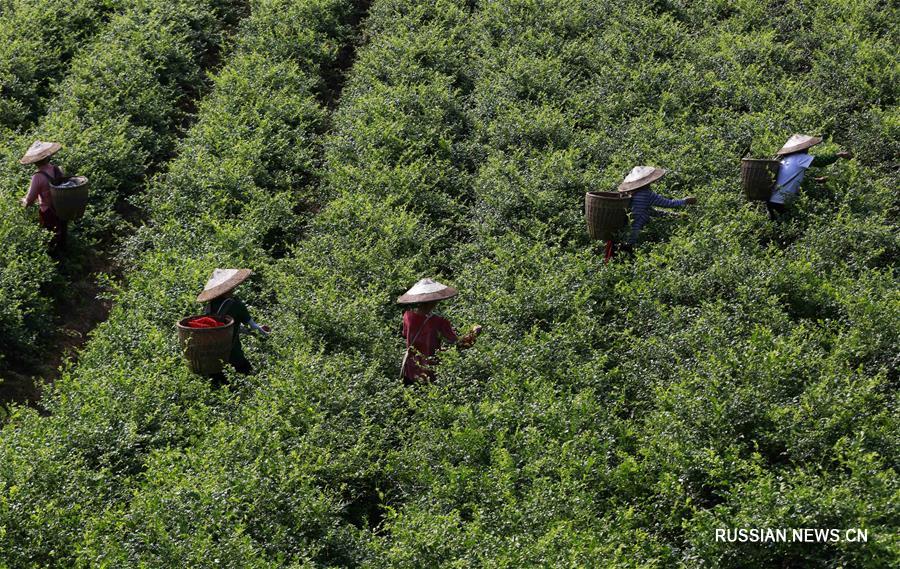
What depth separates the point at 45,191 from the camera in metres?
10.8

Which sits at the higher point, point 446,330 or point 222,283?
point 222,283

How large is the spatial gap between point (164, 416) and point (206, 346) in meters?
0.68

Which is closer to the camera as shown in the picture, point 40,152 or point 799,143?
A: point 799,143

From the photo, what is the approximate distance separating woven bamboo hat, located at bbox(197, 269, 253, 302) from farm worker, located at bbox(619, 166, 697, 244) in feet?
13.2

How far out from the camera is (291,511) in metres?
6.70

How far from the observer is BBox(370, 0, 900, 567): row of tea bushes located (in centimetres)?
611

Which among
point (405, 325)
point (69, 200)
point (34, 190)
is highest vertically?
point (34, 190)

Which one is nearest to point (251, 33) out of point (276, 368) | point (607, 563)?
point (276, 368)

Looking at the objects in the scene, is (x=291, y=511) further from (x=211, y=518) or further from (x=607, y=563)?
(x=607, y=563)

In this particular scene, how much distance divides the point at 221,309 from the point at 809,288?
5.31 metres

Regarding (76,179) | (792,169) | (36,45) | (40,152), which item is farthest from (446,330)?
(36,45)

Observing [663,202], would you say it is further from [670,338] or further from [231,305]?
[231,305]

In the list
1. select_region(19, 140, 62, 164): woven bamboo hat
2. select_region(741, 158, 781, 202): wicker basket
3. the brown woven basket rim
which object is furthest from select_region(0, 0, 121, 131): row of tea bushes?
select_region(741, 158, 781, 202): wicker basket

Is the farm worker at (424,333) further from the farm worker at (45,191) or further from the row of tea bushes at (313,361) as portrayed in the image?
the farm worker at (45,191)
